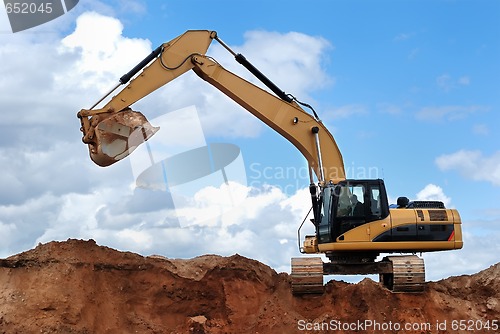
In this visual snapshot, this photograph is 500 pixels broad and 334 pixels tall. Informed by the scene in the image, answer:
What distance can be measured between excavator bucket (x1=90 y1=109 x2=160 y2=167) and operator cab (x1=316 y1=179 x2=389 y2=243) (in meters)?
3.96

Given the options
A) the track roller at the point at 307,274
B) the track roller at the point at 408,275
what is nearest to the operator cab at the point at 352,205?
the track roller at the point at 307,274

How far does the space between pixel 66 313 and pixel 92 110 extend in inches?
158

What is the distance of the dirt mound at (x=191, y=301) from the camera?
527 inches

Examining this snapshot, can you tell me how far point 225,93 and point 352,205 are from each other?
3746 mm

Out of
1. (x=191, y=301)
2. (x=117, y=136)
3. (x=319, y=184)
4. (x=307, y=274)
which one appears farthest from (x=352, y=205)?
(x=117, y=136)

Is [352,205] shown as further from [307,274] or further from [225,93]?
[225,93]

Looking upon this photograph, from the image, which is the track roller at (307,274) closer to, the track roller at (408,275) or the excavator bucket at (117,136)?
the track roller at (408,275)

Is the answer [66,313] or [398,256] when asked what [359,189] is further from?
[66,313]

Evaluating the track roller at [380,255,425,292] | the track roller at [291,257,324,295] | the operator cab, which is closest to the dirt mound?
the track roller at [380,255,425,292]

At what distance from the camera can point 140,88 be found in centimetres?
1423

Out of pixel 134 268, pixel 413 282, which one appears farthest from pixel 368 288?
pixel 134 268

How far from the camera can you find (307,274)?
14.3 m

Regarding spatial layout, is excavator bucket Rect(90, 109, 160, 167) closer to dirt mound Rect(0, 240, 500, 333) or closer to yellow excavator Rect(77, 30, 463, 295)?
yellow excavator Rect(77, 30, 463, 295)

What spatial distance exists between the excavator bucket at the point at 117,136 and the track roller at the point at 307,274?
4.10 m
